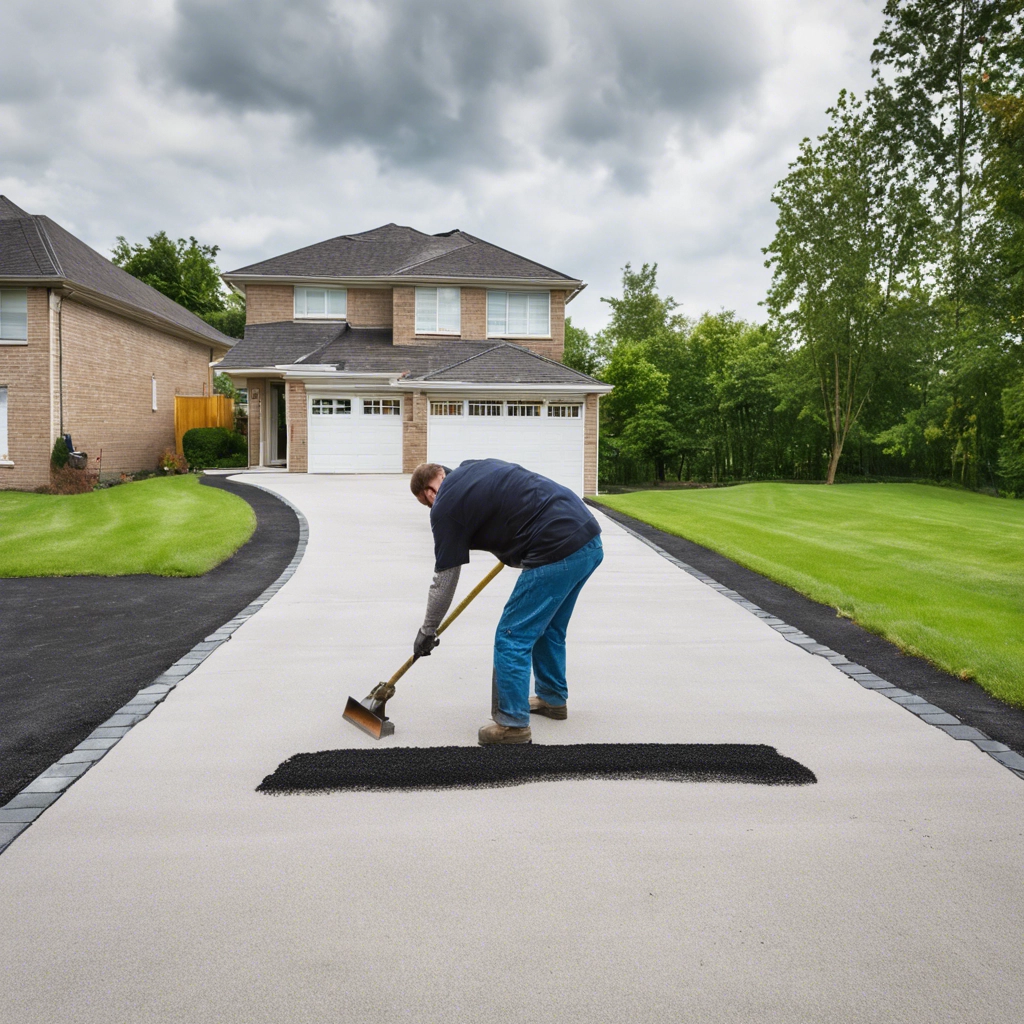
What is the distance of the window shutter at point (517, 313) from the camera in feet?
87.0

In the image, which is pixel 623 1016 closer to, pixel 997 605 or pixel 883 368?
pixel 997 605

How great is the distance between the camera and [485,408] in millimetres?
22516

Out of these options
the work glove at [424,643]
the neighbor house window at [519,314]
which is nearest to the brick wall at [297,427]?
the neighbor house window at [519,314]

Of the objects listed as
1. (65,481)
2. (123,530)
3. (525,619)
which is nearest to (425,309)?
(65,481)

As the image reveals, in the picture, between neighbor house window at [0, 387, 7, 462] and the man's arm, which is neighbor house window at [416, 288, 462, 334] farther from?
the man's arm

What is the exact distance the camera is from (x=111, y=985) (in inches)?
91.8

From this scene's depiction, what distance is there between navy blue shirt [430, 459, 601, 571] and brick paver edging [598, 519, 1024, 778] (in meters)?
2.30

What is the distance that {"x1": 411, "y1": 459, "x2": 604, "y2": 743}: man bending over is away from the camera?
13.4 ft

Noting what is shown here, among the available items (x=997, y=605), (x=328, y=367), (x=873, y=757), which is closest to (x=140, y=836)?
(x=873, y=757)

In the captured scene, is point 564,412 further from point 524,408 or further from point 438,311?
point 438,311

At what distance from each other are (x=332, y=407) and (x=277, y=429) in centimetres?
459

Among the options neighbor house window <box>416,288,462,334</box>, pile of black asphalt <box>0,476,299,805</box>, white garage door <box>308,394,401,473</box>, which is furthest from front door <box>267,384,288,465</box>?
pile of black asphalt <box>0,476,299,805</box>

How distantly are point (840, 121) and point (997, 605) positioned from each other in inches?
1079

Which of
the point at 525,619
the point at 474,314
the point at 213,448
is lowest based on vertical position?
the point at 525,619
